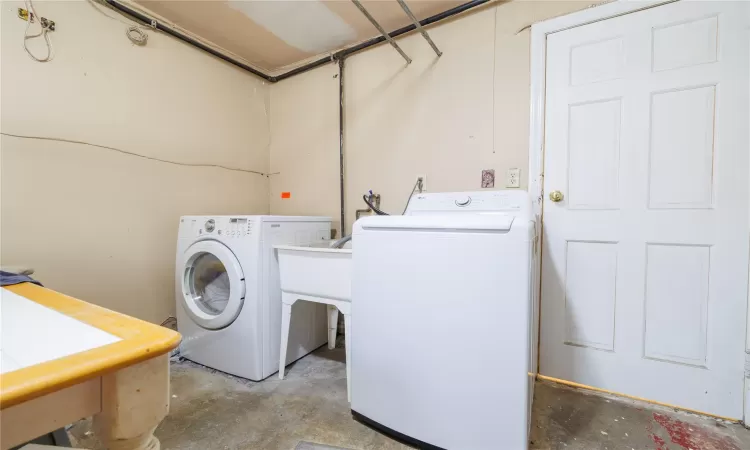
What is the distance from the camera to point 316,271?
1539mm

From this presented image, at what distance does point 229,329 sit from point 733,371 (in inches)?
94.0

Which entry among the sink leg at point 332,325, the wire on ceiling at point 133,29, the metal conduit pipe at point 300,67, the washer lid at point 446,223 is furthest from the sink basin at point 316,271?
the wire on ceiling at point 133,29

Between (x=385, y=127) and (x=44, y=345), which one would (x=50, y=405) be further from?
(x=385, y=127)

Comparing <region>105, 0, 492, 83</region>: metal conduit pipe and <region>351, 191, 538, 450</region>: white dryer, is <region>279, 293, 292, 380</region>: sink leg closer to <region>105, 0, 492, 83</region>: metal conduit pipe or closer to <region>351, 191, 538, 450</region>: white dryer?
<region>351, 191, 538, 450</region>: white dryer

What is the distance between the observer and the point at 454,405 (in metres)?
1.06

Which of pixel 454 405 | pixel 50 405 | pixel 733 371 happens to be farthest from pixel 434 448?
pixel 733 371

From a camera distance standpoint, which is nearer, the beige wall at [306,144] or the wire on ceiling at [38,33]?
the wire on ceiling at [38,33]

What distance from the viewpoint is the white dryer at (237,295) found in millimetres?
1608

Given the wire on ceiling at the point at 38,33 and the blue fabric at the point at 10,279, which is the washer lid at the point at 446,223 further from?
the wire on ceiling at the point at 38,33

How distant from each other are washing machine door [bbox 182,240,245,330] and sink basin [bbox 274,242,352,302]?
9.6 inches

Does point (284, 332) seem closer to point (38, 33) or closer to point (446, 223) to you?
point (446, 223)

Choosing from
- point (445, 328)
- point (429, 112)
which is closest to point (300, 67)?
point (429, 112)

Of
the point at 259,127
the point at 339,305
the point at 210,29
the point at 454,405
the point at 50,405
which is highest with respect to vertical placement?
the point at 210,29

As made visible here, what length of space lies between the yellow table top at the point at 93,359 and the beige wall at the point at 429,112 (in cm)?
171
